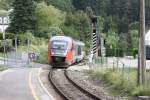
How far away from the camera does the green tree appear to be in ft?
323

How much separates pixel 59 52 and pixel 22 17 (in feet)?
160

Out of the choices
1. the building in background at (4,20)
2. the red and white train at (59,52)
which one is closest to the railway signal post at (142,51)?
the red and white train at (59,52)

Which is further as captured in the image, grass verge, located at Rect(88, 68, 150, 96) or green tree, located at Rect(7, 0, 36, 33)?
green tree, located at Rect(7, 0, 36, 33)

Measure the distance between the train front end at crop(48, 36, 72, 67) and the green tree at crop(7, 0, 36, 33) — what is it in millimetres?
47849

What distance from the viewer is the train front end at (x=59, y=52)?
50.7 meters

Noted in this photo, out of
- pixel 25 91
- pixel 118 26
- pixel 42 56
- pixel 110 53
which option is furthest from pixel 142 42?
pixel 118 26

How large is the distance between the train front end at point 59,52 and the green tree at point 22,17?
157ft

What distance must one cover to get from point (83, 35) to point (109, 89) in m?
92.6

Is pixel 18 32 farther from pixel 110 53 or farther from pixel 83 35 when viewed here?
pixel 83 35

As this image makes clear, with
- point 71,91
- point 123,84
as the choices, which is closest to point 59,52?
point 71,91

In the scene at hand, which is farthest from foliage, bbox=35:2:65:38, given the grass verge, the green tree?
the grass verge

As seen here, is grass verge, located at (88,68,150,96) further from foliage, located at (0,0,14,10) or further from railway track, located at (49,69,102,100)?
foliage, located at (0,0,14,10)

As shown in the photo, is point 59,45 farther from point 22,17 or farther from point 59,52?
point 22,17

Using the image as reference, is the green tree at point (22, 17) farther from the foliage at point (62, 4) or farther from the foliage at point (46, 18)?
the foliage at point (62, 4)
